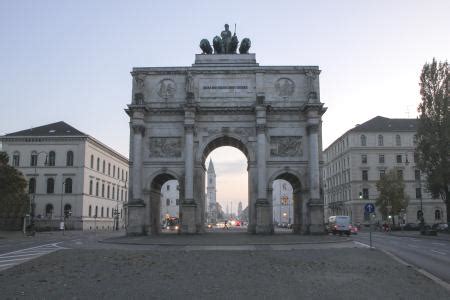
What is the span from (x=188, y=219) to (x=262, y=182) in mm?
7287

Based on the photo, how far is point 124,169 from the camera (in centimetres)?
9812

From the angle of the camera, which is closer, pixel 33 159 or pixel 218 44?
pixel 218 44

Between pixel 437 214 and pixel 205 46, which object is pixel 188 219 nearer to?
pixel 205 46

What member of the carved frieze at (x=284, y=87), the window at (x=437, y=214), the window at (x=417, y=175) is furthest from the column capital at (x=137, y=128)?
the window at (x=437, y=214)

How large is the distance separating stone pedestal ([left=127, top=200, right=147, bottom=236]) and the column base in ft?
11.6

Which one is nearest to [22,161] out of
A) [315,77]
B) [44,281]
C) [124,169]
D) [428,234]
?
[124,169]

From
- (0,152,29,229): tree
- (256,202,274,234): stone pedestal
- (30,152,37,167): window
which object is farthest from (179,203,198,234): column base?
(30,152,37,167): window

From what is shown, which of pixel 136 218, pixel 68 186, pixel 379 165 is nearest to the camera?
pixel 136 218

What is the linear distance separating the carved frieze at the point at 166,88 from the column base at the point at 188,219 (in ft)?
35.2

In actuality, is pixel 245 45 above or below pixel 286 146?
above

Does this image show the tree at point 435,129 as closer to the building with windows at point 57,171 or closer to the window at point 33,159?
the building with windows at point 57,171

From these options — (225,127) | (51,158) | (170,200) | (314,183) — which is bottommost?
(314,183)

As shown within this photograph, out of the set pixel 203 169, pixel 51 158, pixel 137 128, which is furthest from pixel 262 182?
pixel 51 158

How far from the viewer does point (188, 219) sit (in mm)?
40594
